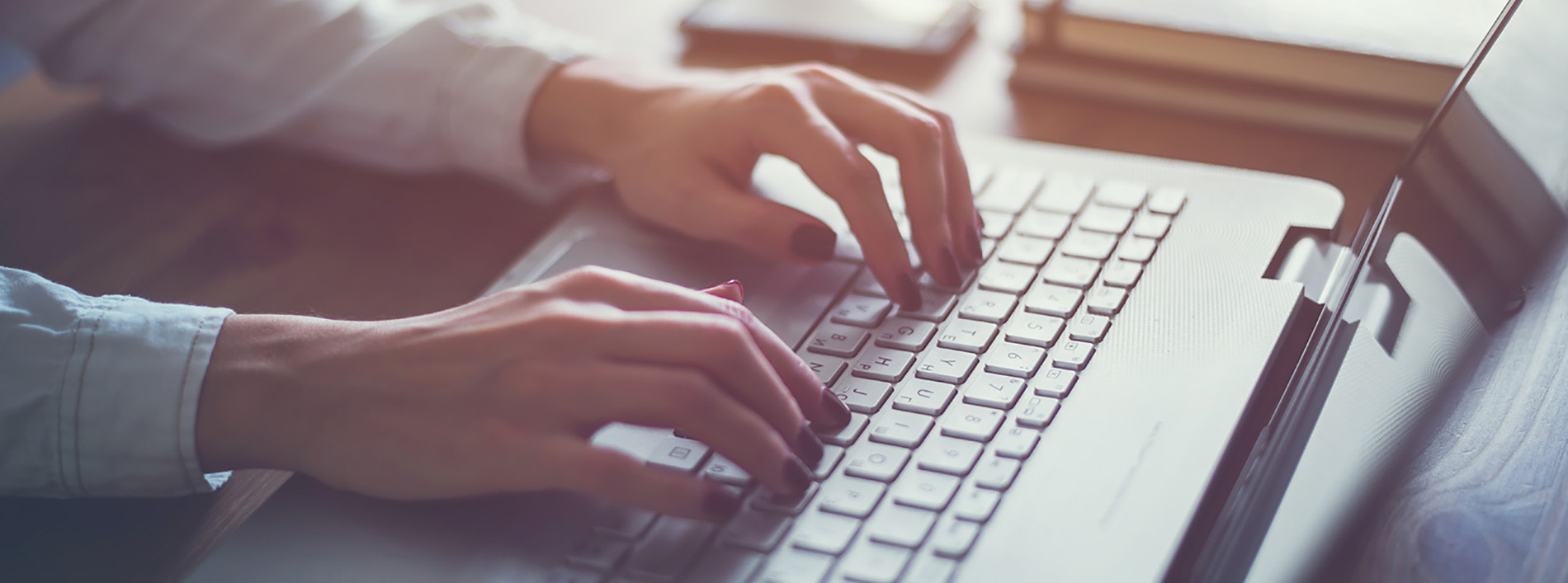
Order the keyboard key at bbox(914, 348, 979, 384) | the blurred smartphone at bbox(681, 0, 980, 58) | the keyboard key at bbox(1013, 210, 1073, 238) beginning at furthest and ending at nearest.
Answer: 1. the blurred smartphone at bbox(681, 0, 980, 58)
2. the keyboard key at bbox(1013, 210, 1073, 238)
3. the keyboard key at bbox(914, 348, 979, 384)

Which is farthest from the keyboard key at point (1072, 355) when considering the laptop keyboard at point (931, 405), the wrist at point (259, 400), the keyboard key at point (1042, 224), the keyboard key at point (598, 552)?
the wrist at point (259, 400)

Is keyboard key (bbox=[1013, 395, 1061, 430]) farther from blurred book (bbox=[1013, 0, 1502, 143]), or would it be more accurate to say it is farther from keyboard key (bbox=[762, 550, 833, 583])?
blurred book (bbox=[1013, 0, 1502, 143])

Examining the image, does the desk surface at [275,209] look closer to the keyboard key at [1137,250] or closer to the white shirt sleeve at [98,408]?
the white shirt sleeve at [98,408]

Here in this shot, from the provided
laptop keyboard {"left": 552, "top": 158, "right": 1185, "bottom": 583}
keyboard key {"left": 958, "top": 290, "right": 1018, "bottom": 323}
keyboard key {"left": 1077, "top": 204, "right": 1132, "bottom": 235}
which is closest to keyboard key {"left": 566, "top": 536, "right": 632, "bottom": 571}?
laptop keyboard {"left": 552, "top": 158, "right": 1185, "bottom": 583}

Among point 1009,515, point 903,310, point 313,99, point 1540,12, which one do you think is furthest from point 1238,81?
point 313,99

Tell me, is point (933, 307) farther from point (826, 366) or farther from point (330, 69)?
point (330, 69)

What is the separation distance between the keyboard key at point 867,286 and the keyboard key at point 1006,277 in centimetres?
5

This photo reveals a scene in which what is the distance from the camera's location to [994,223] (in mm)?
620

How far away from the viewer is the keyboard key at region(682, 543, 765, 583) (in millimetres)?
411

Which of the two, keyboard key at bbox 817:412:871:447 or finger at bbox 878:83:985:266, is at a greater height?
finger at bbox 878:83:985:266

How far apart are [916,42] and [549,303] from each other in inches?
17.7

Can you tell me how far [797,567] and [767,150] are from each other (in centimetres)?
29

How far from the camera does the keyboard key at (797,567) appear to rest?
0.41 metres

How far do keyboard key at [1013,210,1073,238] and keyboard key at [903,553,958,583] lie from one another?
0.80 feet
